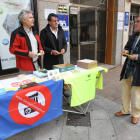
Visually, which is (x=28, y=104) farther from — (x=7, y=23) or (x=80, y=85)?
(x=7, y=23)

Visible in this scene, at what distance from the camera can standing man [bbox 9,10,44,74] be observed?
2342 millimetres

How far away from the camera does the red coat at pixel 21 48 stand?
234 cm

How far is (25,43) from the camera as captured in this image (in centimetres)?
242

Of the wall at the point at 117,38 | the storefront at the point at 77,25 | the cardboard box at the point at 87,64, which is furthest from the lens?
the wall at the point at 117,38

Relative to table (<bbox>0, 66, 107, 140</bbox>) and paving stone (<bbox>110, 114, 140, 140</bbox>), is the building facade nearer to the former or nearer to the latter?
table (<bbox>0, 66, 107, 140</bbox>)

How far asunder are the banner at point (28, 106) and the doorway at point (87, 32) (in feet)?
11.7

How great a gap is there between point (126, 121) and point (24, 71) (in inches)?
83.5

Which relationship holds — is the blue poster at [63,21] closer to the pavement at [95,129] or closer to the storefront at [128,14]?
the pavement at [95,129]

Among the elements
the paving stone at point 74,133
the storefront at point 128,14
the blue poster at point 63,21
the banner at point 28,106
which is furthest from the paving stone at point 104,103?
the storefront at point 128,14

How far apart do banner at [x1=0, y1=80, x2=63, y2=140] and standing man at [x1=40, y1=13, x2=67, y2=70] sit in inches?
39.3

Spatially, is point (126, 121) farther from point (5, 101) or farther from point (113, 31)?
point (113, 31)

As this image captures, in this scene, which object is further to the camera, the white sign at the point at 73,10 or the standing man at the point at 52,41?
the white sign at the point at 73,10

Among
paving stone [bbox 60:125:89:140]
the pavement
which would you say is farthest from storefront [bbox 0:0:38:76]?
paving stone [bbox 60:125:89:140]

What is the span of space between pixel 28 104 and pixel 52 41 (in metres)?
1.53
